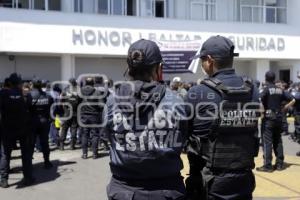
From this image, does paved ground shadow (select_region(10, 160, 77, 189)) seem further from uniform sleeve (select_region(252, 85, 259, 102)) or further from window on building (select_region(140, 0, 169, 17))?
window on building (select_region(140, 0, 169, 17))

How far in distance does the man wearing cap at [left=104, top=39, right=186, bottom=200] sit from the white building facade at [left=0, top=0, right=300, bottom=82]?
17.9 meters

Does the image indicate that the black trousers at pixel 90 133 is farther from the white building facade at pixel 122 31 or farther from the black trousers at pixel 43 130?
the white building facade at pixel 122 31

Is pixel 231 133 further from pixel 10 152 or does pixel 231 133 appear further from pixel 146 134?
pixel 10 152

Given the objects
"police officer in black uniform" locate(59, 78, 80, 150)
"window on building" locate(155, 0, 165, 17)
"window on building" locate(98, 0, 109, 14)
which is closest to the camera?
"police officer in black uniform" locate(59, 78, 80, 150)

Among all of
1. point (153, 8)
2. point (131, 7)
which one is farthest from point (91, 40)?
point (153, 8)

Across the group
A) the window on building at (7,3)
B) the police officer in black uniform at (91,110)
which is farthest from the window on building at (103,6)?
the police officer in black uniform at (91,110)

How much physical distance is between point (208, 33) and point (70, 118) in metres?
14.1

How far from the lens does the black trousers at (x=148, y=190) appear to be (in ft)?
9.83

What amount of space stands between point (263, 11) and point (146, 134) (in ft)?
86.7

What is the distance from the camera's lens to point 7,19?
20641 millimetres

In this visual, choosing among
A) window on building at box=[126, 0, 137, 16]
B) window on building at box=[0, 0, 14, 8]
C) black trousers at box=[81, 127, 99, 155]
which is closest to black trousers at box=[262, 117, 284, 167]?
black trousers at box=[81, 127, 99, 155]

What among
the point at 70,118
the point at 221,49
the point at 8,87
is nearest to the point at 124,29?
the point at 70,118

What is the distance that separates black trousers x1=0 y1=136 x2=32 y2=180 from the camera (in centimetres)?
828

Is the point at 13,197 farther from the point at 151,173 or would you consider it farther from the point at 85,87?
the point at 151,173
